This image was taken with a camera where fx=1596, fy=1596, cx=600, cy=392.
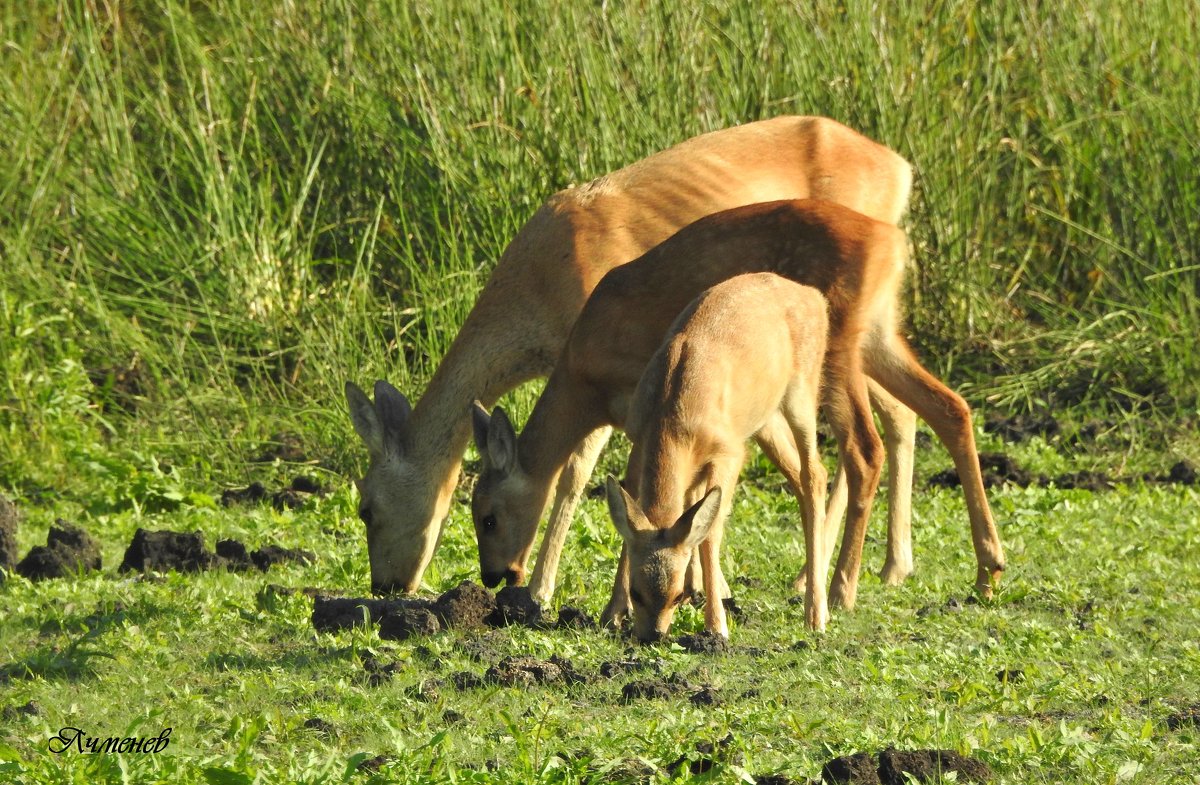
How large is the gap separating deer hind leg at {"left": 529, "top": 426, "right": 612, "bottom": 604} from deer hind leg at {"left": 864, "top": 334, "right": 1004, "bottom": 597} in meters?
1.44

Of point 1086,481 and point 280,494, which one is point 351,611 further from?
point 1086,481

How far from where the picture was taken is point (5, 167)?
1191 cm

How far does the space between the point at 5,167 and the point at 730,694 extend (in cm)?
829

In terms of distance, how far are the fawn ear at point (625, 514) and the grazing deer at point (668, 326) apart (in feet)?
4.34

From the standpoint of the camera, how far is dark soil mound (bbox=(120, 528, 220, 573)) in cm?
818

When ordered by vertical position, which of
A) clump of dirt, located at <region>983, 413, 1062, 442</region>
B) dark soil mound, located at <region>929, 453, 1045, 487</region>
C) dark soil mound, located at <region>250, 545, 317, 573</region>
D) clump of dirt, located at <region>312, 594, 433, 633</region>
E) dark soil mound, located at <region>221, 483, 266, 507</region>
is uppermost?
clump of dirt, located at <region>312, 594, 433, 633</region>

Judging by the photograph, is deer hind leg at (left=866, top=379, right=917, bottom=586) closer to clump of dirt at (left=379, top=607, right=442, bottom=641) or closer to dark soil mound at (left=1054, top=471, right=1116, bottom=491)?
dark soil mound at (left=1054, top=471, right=1116, bottom=491)

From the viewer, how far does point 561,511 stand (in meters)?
8.09

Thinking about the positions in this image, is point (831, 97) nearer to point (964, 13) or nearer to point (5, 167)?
point (964, 13)

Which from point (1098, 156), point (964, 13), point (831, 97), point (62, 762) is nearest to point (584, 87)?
point (831, 97)

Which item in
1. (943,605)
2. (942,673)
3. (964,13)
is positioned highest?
(964,13)

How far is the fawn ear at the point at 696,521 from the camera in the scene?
6.26 meters

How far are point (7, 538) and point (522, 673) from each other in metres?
3.66

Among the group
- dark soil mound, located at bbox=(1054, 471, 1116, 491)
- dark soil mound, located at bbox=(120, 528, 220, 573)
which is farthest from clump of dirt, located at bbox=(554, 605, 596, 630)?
dark soil mound, located at bbox=(1054, 471, 1116, 491)
